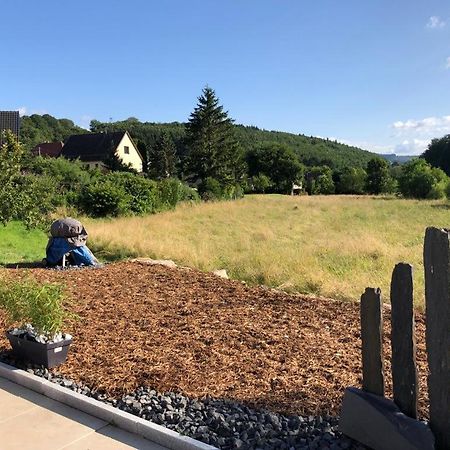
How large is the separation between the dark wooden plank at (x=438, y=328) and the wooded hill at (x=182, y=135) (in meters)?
72.9

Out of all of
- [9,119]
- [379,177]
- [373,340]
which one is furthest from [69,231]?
[379,177]

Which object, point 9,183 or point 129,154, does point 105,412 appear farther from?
point 129,154

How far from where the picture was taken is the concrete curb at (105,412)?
2887 millimetres

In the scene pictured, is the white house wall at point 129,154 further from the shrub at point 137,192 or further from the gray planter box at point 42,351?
the gray planter box at point 42,351

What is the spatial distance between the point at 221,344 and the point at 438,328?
2.55 m

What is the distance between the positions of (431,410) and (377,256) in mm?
9019

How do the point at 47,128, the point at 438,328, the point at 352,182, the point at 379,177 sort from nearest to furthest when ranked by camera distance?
the point at 438,328 → the point at 379,177 → the point at 352,182 → the point at 47,128

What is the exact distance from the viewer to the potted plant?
3943mm

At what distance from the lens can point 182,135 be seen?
253 feet

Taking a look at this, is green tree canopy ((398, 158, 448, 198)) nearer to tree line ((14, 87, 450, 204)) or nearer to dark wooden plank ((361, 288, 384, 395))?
tree line ((14, 87, 450, 204))

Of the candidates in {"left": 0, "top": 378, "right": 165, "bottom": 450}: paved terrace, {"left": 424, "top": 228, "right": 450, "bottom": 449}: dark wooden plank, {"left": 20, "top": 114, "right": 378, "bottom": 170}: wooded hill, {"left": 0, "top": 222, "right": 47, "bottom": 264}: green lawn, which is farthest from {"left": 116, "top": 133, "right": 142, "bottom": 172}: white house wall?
{"left": 424, "top": 228, "right": 450, "bottom": 449}: dark wooden plank

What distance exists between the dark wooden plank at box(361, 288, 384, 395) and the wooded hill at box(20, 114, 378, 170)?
72.6 meters

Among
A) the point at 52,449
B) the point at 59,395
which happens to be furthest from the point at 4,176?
the point at 52,449

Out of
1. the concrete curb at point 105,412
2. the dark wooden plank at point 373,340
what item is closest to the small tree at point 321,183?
the concrete curb at point 105,412
